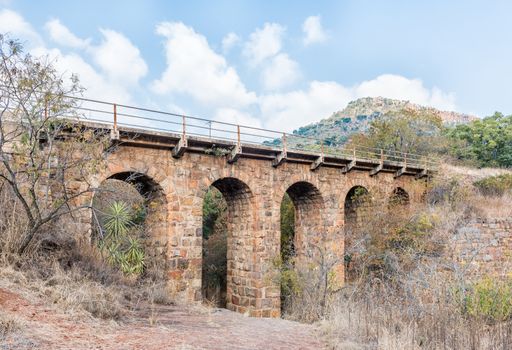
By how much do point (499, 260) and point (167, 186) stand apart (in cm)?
1387

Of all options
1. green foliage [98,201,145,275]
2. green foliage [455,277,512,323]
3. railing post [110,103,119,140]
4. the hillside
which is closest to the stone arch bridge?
railing post [110,103,119,140]

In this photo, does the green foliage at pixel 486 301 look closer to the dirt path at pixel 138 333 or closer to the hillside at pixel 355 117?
the dirt path at pixel 138 333

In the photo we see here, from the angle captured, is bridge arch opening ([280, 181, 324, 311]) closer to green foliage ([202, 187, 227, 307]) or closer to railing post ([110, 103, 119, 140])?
green foliage ([202, 187, 227, 307])

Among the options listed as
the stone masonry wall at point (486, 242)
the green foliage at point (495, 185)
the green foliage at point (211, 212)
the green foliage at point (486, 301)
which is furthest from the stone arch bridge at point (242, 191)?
the green foliage at point (486, 301)

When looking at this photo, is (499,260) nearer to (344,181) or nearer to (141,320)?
(344,181)

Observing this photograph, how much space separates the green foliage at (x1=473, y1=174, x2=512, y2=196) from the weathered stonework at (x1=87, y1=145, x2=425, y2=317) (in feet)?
17.3

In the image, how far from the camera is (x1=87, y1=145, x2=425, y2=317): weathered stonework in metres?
12.8

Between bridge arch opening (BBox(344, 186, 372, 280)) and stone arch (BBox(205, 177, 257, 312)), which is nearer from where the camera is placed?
stone arch (BBox(205, 177, 257, 312))

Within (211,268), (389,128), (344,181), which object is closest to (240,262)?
(211,268)

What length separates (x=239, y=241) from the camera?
51.7ft

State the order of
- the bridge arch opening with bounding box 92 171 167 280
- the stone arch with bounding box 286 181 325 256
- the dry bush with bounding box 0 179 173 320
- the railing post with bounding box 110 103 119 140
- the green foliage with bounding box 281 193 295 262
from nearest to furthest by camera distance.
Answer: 1. the dry bush with bounding box 0 179 173 320
2. the railing post with bounding box 110 103 119 140
3. the bridge arch opening with bounding box 92 171 167 280
4. the stone arch with bounding box 286 181 325 256
5. the green foliage with bounding box 281 193 295 262

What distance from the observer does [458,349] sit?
570cm

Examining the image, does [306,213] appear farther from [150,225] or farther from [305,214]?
[150,225]

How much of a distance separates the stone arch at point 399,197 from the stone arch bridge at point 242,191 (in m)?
0.14
